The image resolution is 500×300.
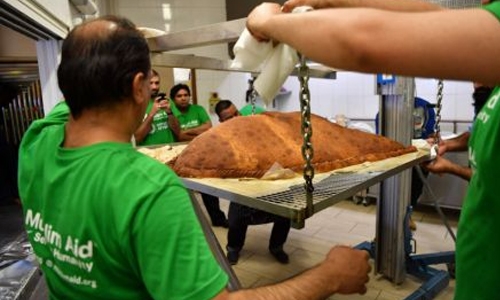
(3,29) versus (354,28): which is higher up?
(3,29)

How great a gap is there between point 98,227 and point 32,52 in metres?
2.37

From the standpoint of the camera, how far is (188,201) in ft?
1.99

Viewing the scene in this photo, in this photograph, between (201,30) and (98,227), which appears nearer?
(98,227)

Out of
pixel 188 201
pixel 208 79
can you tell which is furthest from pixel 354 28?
pixel 208 79

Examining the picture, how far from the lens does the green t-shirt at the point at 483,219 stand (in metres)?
0.61

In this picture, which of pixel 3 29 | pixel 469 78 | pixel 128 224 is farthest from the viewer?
pixel 3 29

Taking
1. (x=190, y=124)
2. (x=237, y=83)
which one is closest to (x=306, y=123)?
(x=190, y=124)

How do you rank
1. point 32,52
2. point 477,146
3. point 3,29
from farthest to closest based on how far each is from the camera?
point 32,52
point 3,29
point 477,146

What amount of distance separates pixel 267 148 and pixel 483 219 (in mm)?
624

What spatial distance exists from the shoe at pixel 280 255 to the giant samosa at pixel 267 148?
4.92 ft

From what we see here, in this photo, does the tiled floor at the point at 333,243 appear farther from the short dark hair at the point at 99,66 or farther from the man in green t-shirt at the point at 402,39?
the man in green t-shirt at the point at 402,39

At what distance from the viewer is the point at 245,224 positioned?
2537mm

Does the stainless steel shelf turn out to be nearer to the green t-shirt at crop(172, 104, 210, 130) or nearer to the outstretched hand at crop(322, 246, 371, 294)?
the outstretched hand at crop(322, 246, 371, 294)

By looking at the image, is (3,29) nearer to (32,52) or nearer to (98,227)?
(32,52)
